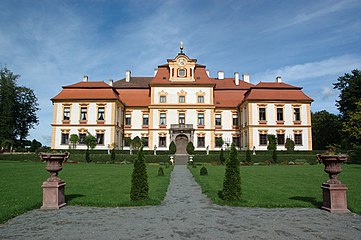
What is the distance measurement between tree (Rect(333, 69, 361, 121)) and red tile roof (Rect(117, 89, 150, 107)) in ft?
92.1

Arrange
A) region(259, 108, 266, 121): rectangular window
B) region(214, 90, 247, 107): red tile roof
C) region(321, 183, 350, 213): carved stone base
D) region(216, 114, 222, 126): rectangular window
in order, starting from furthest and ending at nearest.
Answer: region(214, 90, 247, 107): red tile roof, region(216, 114, 222, 126): rectangular window, region(259, 108, 266, 121): rectangular window, region(321, 183, 350, 213): carved stone base

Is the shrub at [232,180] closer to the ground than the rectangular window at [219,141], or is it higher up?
closer to the ground

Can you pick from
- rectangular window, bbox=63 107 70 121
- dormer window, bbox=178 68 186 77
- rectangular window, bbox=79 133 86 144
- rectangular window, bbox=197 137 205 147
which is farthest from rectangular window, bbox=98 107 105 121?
rectangular window, bbox=197 137 205 147

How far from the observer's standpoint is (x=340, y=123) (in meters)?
41.5

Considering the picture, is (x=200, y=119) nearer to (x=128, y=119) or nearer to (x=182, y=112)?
(x=182, y=112)

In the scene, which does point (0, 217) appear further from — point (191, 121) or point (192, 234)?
point (191, 121)

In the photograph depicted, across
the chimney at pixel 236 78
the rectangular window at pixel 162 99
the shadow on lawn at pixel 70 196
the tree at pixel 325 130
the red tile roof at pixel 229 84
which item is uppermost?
the chimney at pixel 236 78

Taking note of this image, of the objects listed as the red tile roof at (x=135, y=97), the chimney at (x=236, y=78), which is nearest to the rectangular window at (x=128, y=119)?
the red tile roof at (x=135, y=97)

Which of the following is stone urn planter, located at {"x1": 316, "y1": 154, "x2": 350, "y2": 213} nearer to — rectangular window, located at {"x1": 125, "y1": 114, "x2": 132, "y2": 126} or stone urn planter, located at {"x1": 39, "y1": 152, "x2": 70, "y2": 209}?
stone urn planter, located at {"x1": 39, "y1": 152, "x2": 70, "y2": 209}

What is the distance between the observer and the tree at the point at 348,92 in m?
39.1

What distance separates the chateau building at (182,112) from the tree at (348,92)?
31.5 ft

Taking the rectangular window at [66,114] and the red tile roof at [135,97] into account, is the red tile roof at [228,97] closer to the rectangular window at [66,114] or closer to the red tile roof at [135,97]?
the red tile roof at [135,97]

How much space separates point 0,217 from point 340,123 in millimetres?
45105

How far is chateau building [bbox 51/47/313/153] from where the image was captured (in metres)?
34.3
